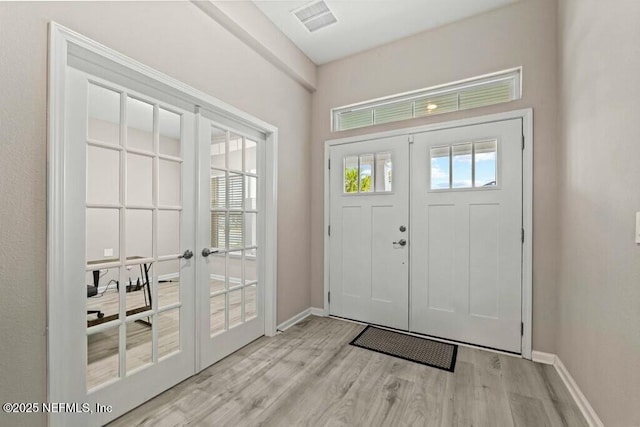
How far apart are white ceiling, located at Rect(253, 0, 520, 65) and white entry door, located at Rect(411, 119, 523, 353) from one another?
1.06 metres

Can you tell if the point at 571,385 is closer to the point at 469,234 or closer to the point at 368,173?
the point at 469,234

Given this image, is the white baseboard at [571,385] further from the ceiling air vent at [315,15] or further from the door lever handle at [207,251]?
the ceiling air vent at [315,15]

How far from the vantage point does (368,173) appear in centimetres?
304

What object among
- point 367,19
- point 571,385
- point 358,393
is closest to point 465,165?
point 367,19

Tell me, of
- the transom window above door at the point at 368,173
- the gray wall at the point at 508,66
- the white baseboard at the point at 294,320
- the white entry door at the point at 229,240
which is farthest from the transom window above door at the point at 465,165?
the white baseboard at the point at 294,320

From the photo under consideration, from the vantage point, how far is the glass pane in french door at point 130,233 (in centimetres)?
155

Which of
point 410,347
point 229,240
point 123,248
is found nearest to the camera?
point 123,248

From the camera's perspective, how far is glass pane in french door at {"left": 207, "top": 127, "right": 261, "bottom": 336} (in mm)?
2258

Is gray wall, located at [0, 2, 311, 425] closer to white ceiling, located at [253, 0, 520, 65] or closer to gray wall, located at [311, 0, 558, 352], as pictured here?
white ceiling, located at [253, 0, 520, 65]

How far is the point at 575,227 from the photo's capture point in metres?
1.86

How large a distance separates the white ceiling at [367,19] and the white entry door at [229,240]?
3.76 ft

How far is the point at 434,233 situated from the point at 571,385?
1417 millimetres

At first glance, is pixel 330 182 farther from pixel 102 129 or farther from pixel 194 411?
pixel 194 411

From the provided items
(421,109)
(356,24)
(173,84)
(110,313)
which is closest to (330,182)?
(421,109)
